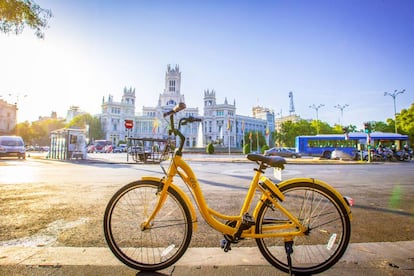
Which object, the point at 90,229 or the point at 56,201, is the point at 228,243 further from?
the point at 56,201

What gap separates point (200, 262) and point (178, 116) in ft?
348

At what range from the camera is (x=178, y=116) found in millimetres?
107188

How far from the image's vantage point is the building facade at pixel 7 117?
208 feet

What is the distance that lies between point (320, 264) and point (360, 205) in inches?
133

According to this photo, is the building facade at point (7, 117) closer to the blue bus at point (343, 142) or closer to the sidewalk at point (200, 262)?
the blue bus at point (343, 142)

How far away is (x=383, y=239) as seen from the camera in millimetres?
3100

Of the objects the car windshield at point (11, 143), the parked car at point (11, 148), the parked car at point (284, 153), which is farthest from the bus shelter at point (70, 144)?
the parked car at point (284, 153)

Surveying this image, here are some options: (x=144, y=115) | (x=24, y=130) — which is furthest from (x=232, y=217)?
(x=144, y=115)

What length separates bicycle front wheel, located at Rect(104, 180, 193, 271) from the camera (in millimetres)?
2354

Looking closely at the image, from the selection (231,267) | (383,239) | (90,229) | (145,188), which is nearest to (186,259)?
(231,267)

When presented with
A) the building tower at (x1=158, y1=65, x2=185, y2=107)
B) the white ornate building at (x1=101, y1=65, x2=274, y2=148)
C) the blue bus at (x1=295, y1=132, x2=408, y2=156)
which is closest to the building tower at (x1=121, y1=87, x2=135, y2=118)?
the white ornate building at (x1=101, y1=65, x2=274, y2=148)

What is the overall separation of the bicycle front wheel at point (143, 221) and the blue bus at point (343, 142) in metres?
28.6

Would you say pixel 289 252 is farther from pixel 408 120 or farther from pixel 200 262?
pixel 408 120

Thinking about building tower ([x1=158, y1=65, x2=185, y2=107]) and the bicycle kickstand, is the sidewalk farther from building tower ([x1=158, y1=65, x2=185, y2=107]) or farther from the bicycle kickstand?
building tower ([x1=158, y1=65, x2=185, y2=107])
